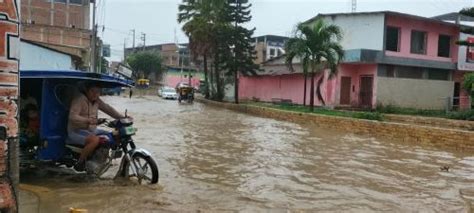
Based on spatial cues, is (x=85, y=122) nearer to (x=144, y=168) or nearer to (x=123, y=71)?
(x=144, y=168)

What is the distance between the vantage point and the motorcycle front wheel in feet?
25.8

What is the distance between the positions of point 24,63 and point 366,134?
14.4 metres

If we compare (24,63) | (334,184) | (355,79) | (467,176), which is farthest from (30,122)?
(355,79)

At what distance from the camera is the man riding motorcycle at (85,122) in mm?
7750

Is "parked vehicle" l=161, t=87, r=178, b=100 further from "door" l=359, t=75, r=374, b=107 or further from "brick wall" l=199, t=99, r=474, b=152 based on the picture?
"brick wall" l=199, t=99, r=474, b=152

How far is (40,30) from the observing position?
165 feet

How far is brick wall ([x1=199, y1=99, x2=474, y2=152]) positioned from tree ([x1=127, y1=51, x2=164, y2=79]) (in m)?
65.5

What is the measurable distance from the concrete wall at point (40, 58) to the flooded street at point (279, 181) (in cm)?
980

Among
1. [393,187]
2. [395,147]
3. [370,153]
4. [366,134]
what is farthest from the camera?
[366,134]

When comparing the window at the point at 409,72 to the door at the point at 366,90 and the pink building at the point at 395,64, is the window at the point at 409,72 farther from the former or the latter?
the door at the point at 366,90

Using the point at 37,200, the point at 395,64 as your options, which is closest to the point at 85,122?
the point at 37,200

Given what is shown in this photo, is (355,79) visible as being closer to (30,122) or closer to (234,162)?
→ (234,162)

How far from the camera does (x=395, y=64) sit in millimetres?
30172

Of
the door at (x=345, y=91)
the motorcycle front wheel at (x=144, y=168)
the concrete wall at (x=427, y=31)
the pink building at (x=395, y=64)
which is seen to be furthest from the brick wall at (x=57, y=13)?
the motorcycle front wheel at (x=144, y=168)
